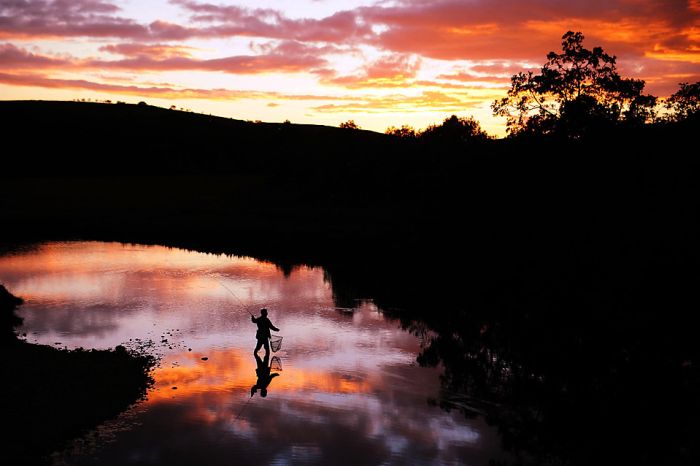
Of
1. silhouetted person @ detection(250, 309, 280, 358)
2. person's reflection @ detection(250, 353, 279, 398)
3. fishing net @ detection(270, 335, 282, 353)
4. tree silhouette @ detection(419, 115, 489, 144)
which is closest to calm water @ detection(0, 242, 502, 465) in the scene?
person's reflection @ detection(250, 353, 279, 398)

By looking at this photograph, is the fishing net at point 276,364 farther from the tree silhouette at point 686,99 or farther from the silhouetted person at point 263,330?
the tree silhouette at point 686,99

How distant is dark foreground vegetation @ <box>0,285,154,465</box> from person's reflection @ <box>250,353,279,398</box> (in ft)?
11.9

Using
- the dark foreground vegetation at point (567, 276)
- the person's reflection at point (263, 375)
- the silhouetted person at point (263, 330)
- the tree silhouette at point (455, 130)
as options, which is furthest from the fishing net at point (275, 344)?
the tree silhouette at point (455, 130)

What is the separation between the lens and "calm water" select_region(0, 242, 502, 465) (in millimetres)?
17234

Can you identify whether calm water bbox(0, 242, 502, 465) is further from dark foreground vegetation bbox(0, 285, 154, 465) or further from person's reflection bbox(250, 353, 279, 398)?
dark foreground vegetation bbox(0, 285, 154, 465)

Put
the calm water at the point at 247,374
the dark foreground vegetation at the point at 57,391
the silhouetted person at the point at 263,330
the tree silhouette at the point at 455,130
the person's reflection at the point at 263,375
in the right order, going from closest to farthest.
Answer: the dark foreground vegetation at the point at 57,391, the calm water at the point at 247,374, the person's reflection at the point at 263,375, the silhouetted person at the point at 263,330, the tree silhouette at the point at 455,130

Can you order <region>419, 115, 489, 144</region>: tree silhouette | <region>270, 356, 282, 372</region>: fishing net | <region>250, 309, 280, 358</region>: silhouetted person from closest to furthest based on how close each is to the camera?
<region>250, 309, 280, 358</region>: silhouetted person → <region>270, 356, 282, 372</region>: fishing net → <region>419, 115, 489, 144</region>: tree silhouette

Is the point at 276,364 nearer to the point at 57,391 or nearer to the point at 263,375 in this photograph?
the point at 263,375

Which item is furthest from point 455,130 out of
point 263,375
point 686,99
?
point 263,375

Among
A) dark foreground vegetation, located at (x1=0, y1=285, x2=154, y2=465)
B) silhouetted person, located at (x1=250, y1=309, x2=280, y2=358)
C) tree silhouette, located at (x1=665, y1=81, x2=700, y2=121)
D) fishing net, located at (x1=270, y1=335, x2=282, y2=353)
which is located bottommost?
dark foreground vegetation, located at (x1=0, y1=285, x2=154, y2=465)

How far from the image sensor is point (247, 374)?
76.1 feet

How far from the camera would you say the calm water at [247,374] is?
→ 679 inches

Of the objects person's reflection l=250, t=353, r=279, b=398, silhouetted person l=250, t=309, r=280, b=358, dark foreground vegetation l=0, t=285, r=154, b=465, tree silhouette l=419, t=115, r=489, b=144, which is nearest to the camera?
dark foreground vegetation l=0, t=285, r=154, b=465

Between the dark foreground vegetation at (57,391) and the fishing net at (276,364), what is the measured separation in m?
4.47
